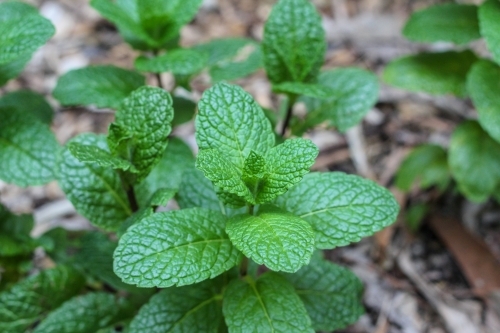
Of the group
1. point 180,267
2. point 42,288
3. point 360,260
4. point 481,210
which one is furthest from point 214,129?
point 481,210

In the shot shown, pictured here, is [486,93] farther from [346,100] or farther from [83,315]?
[83,315]

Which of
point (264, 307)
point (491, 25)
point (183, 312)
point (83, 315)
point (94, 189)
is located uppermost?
point (491, 25)

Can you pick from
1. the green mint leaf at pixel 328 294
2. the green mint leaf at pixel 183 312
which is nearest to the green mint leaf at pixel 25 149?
the green mint leaf at pixel 183 312

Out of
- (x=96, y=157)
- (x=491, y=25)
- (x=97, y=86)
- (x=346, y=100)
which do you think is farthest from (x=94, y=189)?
(x=491, y=25)

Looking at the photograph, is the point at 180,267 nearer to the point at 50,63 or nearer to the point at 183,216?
the point at 183,216

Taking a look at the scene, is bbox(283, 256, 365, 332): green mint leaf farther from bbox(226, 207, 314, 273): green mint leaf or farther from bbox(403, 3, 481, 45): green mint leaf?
bbox(403, 3, 481, 45): green mint leaf
